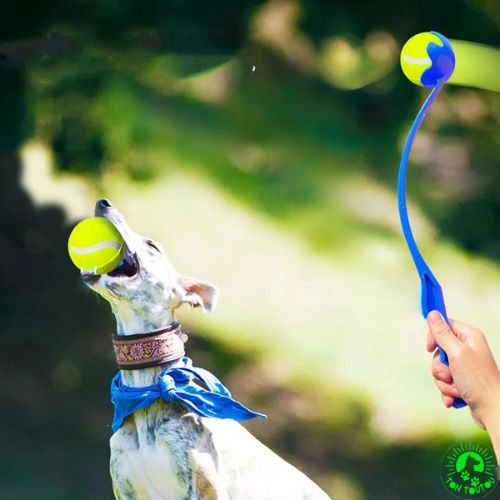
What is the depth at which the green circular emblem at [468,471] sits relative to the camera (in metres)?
4.66

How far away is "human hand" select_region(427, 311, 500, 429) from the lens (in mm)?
1952

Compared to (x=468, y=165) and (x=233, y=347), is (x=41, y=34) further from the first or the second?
(x=468, y=165)

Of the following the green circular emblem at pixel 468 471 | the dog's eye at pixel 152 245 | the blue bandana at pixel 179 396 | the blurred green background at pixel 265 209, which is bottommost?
the blue bandana at pixel 179 396

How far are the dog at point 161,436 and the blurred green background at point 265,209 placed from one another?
47.3 inches

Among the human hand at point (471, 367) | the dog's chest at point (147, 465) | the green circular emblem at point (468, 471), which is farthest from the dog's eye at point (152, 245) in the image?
the green circular emblem at point (468, 471)

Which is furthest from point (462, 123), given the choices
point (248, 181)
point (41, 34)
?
point (41, 34)

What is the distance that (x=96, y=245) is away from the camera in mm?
3199

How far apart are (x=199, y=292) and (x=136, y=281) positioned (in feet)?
0.94

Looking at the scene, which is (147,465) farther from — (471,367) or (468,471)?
(468,471)

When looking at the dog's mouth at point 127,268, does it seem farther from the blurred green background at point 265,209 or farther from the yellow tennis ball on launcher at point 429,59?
the blurred green background at point 265,209

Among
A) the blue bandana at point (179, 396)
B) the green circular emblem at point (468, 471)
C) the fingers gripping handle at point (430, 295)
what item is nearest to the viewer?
the fingers gripping handle at point (430, 295)

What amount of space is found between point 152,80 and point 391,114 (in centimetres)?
99

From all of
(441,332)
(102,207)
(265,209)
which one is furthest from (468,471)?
(441,332)

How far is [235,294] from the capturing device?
4699mm
